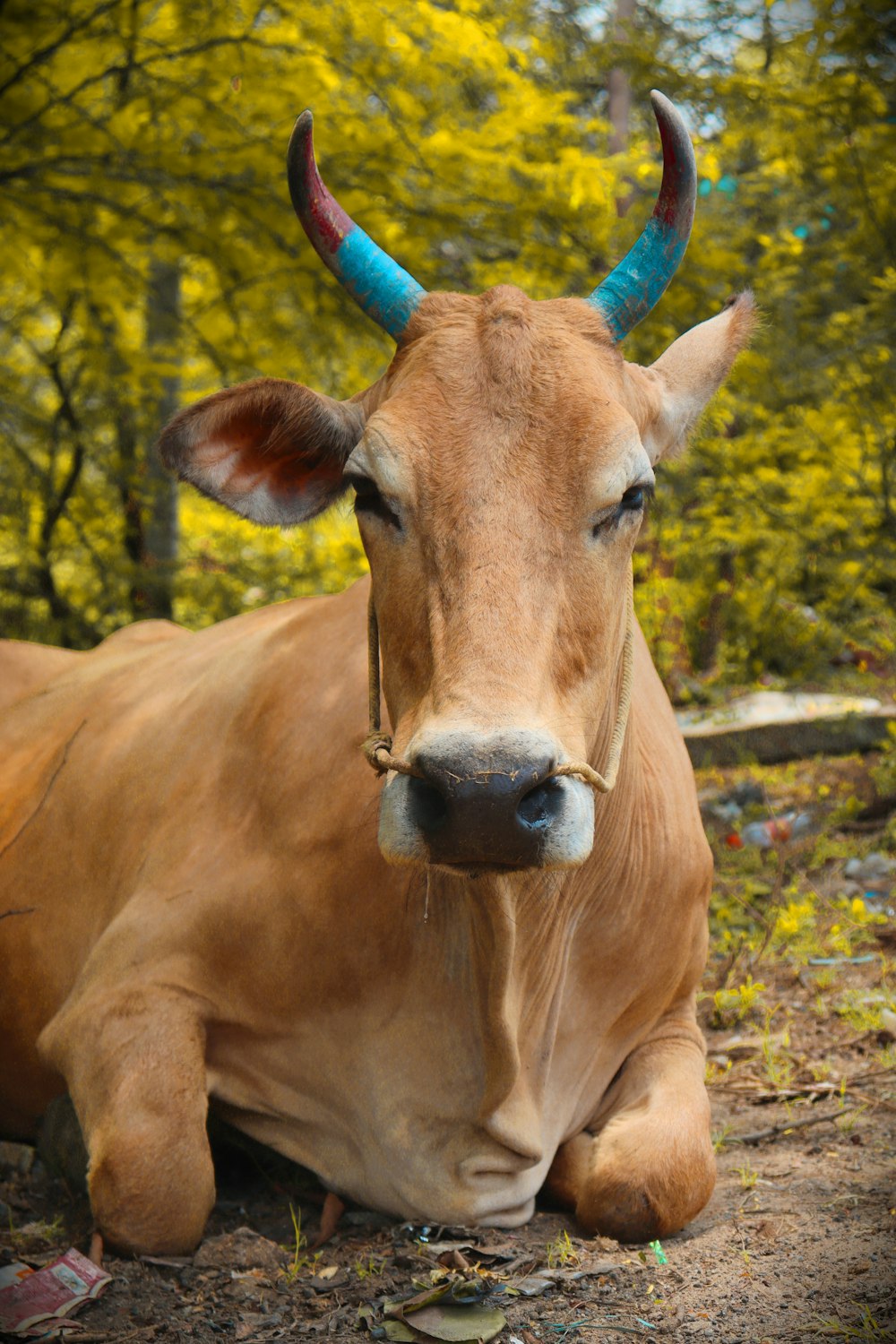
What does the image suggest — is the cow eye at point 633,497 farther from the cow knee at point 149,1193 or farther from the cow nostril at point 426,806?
the cow knee at point 149,1193

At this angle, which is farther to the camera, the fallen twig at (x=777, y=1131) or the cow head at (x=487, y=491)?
the fallen twig at (x=777, y=1131)

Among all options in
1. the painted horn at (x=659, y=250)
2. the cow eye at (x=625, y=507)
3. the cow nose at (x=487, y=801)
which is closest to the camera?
the cow nose at (x=487, y=801)

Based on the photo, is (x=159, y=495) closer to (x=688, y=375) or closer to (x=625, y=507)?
(x=688, y=375)

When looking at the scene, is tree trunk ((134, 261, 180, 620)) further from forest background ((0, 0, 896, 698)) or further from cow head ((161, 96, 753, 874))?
cow head ((161, 96, 753, 874))

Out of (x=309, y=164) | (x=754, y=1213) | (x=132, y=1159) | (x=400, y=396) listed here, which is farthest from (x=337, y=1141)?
(x=309, y=164)

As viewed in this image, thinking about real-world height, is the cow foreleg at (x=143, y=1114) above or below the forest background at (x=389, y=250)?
below

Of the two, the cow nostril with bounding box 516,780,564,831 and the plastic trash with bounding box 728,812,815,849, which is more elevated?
the cow nostril with bounding box 516,780,564,831

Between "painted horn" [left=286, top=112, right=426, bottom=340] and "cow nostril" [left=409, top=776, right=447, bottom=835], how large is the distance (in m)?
1.28

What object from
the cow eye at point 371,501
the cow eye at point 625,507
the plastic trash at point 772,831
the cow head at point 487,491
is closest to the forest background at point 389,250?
the plastic trash at point 772,831

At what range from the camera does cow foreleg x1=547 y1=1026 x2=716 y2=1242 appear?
3.04 metres

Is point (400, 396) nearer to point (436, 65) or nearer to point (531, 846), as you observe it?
point (531, 846)

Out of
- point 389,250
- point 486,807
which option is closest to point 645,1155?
point 486,807

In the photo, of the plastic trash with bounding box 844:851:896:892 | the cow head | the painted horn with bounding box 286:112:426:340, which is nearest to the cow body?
the cow head

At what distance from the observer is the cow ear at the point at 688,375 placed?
3.33m
